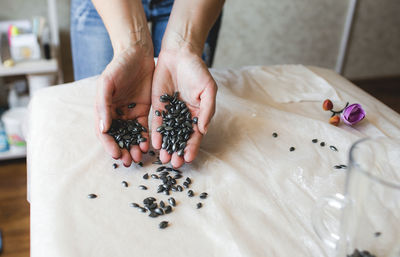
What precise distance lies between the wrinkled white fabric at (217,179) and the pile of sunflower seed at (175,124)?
0.05 metres

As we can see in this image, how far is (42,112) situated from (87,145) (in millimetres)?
221

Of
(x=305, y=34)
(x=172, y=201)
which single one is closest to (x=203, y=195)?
(x=172, y=201)

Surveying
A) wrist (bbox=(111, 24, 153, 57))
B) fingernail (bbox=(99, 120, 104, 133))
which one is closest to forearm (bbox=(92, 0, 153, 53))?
wrist (bbox=(111, 24, 153, 57))

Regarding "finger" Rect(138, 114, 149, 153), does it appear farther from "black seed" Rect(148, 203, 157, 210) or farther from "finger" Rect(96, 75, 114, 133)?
"black seed" Rect(148, 203, 157, 210)

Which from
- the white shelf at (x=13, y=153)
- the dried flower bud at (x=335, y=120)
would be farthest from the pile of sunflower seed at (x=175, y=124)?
the white shelf at (x=13, y=153)

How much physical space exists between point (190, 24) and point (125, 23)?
0.62ft

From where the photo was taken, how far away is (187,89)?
3.31 feet

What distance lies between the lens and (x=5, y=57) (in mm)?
1845

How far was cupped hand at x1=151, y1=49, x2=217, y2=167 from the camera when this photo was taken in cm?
87

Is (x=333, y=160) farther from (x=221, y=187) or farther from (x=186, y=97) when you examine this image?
(x=186, y=97)

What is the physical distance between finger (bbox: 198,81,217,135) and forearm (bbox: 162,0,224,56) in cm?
23

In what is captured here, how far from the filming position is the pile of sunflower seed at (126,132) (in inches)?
34.5

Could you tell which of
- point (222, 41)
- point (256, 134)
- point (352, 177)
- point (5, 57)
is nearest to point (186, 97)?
point (256, 134)

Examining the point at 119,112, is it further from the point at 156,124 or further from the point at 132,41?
the point at 132,41
